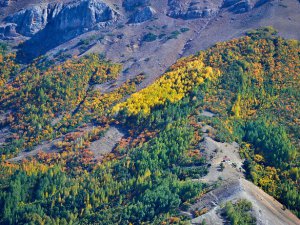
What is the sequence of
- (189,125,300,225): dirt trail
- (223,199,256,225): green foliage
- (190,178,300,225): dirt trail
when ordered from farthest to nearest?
(189,125,300,225): dirt trail < (190,178,300,225): dirt trail < (223,199,256,225): green foliage

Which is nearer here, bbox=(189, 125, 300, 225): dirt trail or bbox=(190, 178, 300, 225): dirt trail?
bbox=(190, 178, 300, 225): dirt trail

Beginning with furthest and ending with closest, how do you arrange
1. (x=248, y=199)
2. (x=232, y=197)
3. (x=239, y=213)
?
(x=232, y=197), (x=248, y=199), (x=239, y=213)

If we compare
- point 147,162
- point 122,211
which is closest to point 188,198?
point 122,211

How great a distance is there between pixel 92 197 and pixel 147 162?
23756 mm

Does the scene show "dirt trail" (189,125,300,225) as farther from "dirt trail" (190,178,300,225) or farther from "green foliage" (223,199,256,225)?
"green foliage" (223,199,256,225)

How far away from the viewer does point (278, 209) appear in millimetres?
167875

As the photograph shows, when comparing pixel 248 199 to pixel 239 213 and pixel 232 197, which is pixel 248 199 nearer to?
pixel 232 197

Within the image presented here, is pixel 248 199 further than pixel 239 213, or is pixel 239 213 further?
pixel 248 199

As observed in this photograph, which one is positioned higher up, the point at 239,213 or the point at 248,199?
the point at 239,213

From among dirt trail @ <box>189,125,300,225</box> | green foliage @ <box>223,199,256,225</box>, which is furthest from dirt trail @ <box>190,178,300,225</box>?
green foliage @ <box>223,199,256,225</box>

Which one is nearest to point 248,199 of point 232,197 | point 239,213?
point 232,197

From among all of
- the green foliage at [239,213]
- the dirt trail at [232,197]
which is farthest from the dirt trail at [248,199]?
the green foliage at [239,213]

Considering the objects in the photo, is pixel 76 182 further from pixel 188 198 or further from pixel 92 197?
pixel 188 198

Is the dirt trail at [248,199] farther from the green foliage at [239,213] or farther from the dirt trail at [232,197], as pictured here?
the green foliage at [239,213]
